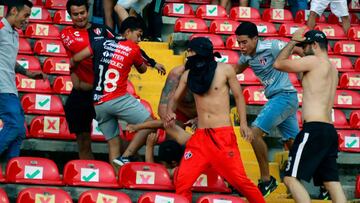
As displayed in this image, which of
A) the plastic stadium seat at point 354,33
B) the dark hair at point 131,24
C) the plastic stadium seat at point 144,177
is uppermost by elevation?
the dark hair at point 131,24

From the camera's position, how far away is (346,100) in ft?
42.5

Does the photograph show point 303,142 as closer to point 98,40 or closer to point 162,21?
point 98,40

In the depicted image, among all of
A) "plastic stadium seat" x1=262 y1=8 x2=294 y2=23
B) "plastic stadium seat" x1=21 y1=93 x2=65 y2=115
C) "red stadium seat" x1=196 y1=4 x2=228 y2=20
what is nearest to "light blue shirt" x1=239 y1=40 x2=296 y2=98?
"plastic stadium seat" x1=21 y1=93 x2=65 y2=115

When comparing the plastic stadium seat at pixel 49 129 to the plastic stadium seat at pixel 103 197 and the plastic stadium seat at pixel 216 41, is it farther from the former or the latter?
the plastic stadium seat at pixel 216 41

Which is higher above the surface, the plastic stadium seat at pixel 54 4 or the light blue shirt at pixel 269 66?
the light blue shirt at pixel 269 66

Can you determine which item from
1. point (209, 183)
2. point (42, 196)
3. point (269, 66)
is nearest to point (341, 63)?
point (269, 66)

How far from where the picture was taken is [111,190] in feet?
33.3

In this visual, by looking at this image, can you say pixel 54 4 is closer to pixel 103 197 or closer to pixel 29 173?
pixel 29 173

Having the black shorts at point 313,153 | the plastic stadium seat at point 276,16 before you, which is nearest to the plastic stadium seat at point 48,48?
the plastic stadium seat at point 276,16

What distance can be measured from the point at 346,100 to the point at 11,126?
4259mm

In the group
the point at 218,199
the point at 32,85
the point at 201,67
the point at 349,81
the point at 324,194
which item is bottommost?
the point at 324,194

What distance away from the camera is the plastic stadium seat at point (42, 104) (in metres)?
Answer: 11.9

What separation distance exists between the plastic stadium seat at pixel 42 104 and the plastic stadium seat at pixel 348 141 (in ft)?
9.69

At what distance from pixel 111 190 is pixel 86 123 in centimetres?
126
